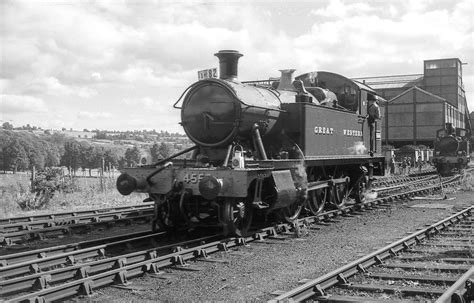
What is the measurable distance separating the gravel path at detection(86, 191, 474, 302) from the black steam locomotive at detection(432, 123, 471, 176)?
18044 mm

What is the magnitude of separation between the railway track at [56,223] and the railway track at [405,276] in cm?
546

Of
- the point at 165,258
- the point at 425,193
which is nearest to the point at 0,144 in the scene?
the point at 425,193

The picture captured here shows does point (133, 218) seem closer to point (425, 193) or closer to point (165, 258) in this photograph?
point (165, 258)

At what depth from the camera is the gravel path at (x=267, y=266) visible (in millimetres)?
5234

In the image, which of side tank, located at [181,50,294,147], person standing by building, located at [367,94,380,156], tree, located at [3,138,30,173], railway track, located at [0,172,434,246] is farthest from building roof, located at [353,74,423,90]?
side tank, located at [181,50,294,147]

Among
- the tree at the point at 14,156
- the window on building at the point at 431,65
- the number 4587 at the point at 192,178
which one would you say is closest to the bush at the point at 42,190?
the number 4587 at the point at 192,178

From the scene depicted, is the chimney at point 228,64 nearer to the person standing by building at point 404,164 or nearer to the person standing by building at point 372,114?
the person standing by building at point 372,114

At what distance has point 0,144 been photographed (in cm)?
2950

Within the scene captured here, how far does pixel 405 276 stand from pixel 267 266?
5.80 feet

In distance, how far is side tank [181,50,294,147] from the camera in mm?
8656

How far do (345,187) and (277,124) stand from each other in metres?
3.66

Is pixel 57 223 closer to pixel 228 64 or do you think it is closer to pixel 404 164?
pixel 228 64

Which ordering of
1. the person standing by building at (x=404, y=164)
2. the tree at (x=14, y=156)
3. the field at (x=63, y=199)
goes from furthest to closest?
the person standing by building at (x=404, y=164), the tree at (x=14, y=156), the field at (x=63, y=199)

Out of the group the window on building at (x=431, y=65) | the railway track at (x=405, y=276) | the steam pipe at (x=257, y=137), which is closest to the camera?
the railway track at (x=405, y=276)
